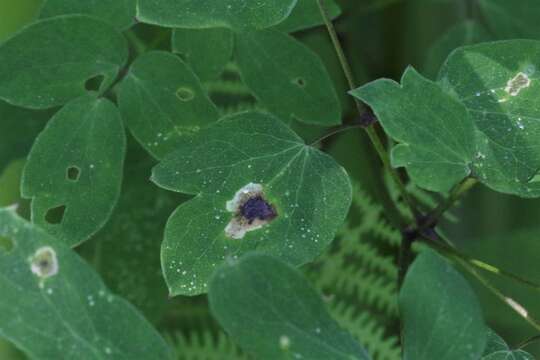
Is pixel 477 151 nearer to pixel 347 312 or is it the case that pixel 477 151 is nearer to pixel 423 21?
pixel 347 312

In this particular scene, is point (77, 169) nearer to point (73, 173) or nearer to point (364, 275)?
point (73, 173)

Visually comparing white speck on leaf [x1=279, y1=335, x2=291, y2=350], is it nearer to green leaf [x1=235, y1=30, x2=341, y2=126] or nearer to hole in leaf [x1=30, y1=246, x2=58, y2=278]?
hole in leaf [x1=30, y1=246, x2=58, y2=278]

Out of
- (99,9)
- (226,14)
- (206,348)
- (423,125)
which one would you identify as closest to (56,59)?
(99,9)

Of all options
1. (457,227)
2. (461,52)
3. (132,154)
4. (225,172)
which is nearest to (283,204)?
(225,172)

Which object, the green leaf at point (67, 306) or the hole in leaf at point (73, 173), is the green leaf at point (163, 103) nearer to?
the hole in leaf at point (73, 173)

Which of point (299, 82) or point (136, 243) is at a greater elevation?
point (299, 82)
